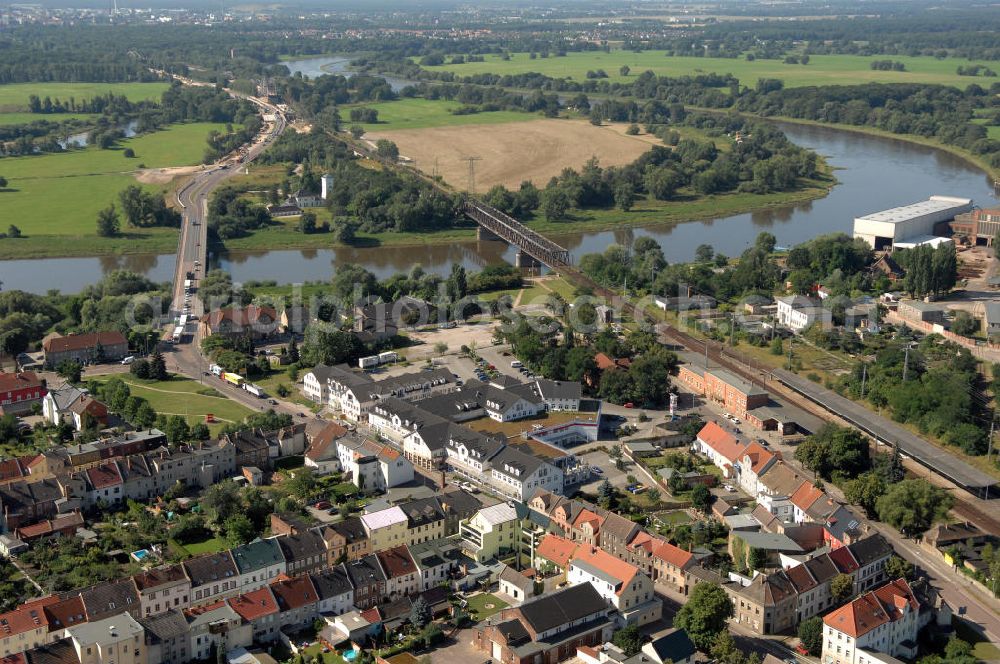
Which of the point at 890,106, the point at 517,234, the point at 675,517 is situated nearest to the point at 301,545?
the point at 675,517

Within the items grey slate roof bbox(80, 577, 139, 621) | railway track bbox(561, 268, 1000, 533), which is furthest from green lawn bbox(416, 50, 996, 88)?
grey slate roof bbox(80, 577, 139, 621)

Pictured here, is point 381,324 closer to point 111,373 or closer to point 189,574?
point 111,373

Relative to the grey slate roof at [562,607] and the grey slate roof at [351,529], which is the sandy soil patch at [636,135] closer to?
the grey slate roof at [351,529]

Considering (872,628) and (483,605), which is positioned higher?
(872,628)

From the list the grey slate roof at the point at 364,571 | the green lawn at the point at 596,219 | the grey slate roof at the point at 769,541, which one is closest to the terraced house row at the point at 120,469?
the grey slate roof at the point at 364,571

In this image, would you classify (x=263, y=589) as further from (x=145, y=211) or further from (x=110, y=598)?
(x=145, y=211)

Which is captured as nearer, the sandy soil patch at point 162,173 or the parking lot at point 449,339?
the parking lot at point 449,339

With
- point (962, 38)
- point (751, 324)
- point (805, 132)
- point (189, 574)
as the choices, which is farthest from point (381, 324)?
point (962, 38)
